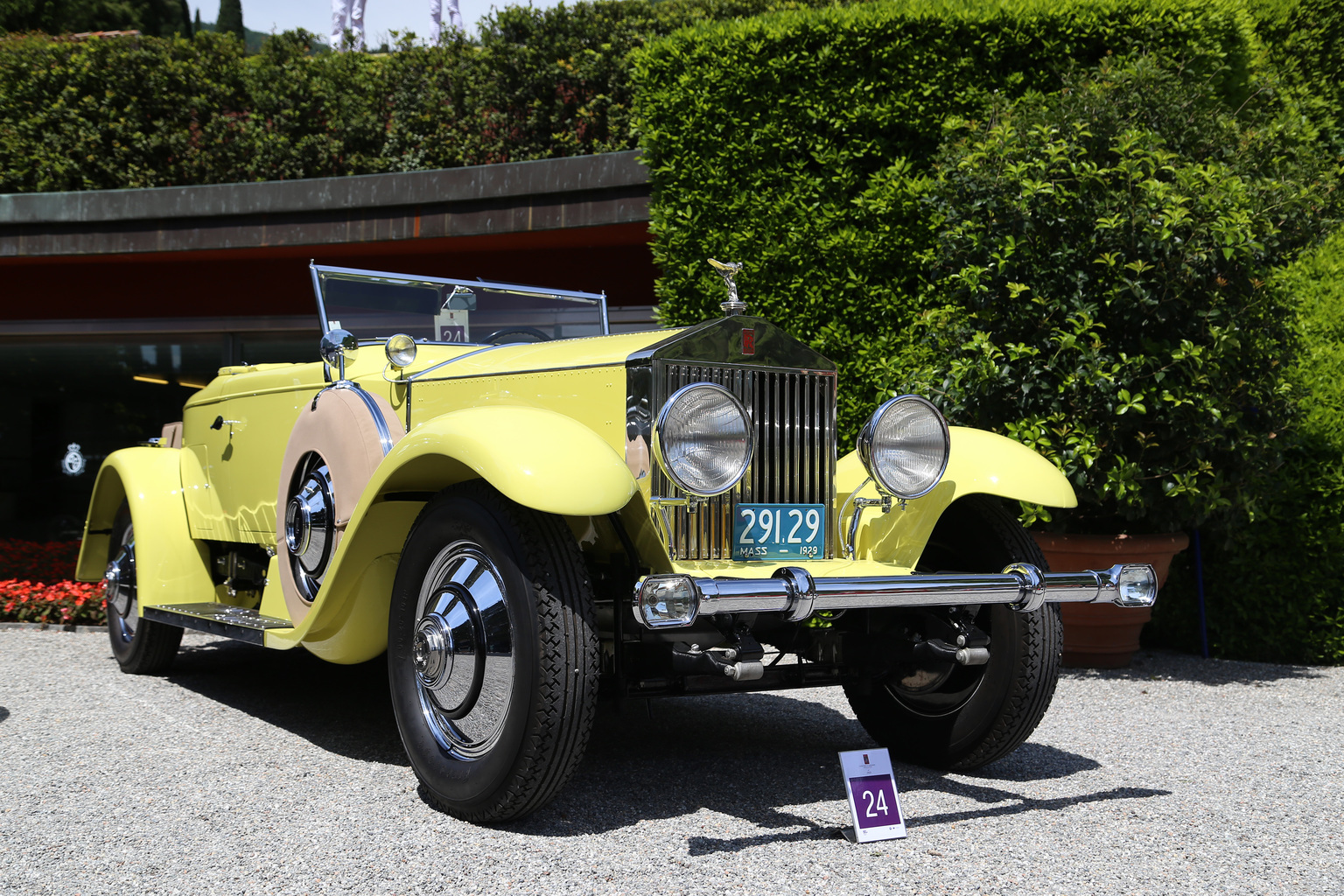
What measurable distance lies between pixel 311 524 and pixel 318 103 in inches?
391

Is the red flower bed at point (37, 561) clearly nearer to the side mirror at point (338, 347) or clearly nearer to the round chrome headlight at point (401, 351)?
the side mirror at point (338, 347)

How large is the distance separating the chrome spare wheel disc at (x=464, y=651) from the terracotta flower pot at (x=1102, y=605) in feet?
11.1

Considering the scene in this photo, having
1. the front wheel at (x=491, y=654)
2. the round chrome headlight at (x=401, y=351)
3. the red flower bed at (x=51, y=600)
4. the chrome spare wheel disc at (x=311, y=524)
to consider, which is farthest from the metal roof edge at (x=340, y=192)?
the front wheel at (x=491, y=654)

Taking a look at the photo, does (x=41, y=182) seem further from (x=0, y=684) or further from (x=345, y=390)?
(x=345, y=390)

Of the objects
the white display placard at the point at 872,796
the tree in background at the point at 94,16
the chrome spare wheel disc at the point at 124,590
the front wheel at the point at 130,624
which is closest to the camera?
the white display placard at the point at 872,796

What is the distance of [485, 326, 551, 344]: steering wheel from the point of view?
14.8 ft

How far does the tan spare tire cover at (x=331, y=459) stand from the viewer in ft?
11.2

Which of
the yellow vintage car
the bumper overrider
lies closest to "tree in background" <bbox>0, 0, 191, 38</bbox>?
the yellow vintage car

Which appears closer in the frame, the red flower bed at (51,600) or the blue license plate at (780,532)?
the blue license plate at (780,532)

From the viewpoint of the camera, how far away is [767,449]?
10.3 ft

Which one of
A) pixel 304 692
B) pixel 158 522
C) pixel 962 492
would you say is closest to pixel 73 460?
pixel 158 522

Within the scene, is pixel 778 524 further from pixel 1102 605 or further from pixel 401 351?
pixel 1102 605

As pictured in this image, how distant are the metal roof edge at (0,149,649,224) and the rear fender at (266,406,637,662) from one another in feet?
13.6

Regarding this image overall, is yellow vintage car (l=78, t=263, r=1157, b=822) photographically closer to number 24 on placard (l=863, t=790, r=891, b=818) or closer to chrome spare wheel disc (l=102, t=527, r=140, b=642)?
number 24 on placard (l=863, t=790, r=891, b=818)
